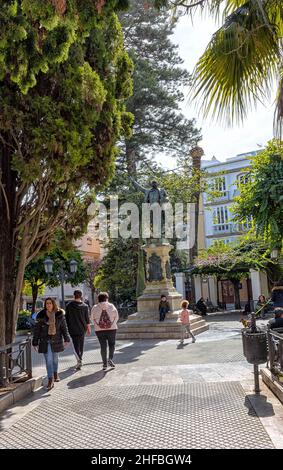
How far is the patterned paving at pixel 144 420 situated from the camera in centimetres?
436

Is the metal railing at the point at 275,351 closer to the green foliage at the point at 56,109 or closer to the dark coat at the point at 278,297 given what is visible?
the dark coat at the point at 278,297

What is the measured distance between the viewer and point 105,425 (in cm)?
498

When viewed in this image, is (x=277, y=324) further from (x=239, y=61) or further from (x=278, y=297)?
(x=239, y=61)

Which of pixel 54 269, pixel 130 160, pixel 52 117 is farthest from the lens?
pixel 130 160

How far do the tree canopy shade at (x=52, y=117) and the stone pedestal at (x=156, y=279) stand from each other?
7883mm

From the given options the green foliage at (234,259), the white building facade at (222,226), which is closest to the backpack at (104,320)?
the green foliage at (234,259)

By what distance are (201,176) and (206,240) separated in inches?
596

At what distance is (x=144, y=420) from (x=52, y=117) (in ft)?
14.2

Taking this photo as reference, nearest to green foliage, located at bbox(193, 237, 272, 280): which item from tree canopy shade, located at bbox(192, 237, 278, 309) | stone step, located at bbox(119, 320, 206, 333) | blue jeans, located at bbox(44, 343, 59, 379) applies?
tree canopy shade, located at bbox(192, 237, 278, 309)

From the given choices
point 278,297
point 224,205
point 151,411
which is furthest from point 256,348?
point 224,205

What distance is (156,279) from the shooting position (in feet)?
54.6

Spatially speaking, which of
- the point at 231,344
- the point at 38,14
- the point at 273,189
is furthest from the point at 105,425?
the point at 231,344

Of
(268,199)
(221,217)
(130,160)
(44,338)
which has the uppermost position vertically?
(130,160)
